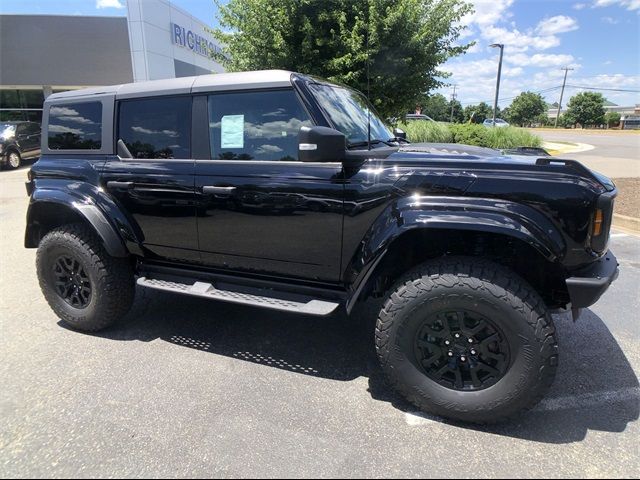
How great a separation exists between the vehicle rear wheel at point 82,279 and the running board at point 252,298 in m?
0.24

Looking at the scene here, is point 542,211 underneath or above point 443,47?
underneath

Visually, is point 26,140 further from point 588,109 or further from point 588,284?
point 588,109

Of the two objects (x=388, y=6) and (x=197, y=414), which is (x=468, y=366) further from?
(x=388, y=6)

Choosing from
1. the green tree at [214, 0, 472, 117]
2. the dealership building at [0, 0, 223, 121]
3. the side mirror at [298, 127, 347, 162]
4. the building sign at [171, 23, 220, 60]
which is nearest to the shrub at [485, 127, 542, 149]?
the green tree at [214, 0, 472, 117]

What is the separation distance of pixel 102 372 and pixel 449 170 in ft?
8.61

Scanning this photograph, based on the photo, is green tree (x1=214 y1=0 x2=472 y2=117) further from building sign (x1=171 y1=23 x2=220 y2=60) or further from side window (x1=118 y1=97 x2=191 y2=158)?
building sign (x1=171 y1=23 x2=220 y2=60)

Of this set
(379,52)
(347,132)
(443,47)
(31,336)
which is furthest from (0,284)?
(443,47)

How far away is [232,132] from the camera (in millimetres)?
2982

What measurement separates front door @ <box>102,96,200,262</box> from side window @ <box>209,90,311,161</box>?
24 cm

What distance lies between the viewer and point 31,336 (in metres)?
3.53

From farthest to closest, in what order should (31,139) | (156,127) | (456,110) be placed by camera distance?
1. (456,110)
2. (31,139)
3. (156,127)

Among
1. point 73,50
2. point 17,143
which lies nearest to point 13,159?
point 17,143

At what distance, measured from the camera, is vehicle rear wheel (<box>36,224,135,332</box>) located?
3.36 meters

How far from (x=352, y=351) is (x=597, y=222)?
182cm
